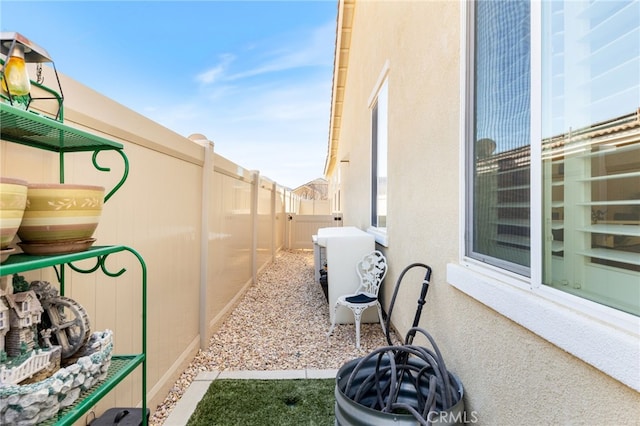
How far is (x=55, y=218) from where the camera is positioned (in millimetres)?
1062

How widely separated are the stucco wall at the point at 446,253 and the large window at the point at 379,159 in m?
0.49

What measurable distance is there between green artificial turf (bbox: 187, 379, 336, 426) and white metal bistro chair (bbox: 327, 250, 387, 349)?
37.9 inches

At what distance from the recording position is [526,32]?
4.66ft

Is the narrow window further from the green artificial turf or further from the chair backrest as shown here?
the chair backrest

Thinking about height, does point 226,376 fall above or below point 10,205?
below

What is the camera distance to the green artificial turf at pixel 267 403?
2088 millimetres

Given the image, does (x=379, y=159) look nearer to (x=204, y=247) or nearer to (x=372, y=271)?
(x=372, y=271)

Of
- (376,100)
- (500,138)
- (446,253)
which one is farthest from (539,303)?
(376,100)

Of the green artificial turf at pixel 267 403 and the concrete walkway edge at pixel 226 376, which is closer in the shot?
the green artificial turf at pixel 267 403

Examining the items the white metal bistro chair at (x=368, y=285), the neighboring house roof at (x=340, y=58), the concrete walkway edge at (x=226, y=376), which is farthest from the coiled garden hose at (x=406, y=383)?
the neighboring house roof at (x=340, y=58)

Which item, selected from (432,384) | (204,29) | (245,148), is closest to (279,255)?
(204,29)

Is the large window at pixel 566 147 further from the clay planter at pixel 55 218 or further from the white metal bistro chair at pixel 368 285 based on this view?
the white metal bistro chair at pixel 368 285

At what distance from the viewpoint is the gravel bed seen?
2881mm

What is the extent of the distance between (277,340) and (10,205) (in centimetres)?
297
